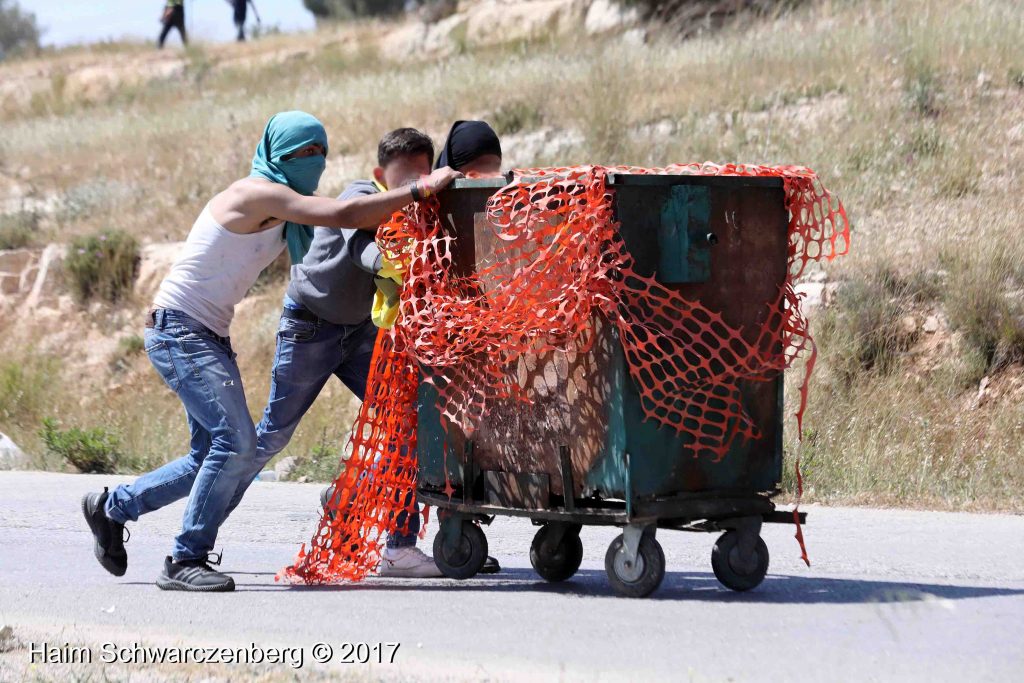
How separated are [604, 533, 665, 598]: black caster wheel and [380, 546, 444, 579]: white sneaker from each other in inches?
42.3

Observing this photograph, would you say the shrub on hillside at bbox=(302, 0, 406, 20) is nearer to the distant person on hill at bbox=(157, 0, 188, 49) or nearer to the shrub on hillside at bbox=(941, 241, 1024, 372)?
the distant person on hill at bbox=(157, 0, 188, 49)

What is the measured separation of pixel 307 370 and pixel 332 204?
0.93 metres

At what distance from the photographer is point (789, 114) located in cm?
1467

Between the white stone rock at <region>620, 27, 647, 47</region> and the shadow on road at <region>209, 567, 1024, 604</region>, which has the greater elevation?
the white stone rock at <region>620, 27, 647, 47</region>

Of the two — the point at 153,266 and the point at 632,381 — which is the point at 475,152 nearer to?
the point at 632,381

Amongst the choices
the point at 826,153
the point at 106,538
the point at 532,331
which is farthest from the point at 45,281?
the point at 532,331

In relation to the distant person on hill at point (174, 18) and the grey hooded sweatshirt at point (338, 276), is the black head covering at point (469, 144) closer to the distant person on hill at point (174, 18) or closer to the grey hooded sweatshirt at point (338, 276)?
the grey hooded sweatshirt at point (338, 276)

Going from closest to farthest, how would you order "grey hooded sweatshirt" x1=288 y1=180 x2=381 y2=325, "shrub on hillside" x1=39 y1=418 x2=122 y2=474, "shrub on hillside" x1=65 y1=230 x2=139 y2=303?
"grey hooded sweatshirt" x1=288 y1=180 x2=381 y2=325 → "shrub on hillside" x1=39 y1=418 x2=122 y2=474 → "shrub on hillside" x1=65 y1=230 x2=139 y2=303

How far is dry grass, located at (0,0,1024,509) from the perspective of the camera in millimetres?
9305

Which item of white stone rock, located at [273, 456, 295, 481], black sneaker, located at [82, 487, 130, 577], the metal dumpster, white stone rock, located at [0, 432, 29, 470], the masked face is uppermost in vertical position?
the masked face

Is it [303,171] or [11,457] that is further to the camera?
[11,457]

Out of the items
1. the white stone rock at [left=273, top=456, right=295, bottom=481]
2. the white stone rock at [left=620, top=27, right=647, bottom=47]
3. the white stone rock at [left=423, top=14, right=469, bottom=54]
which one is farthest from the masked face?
the white stone rock at [left=423, top=14, right=469, bottom=54]

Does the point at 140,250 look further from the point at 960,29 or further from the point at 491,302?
the point at 491,302

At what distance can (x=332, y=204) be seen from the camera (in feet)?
18.6
